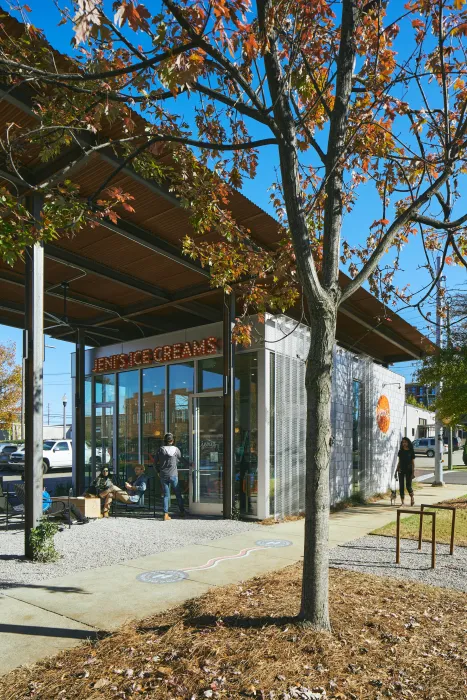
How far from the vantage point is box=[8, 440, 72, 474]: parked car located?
2902 cm

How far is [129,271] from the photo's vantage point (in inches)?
460

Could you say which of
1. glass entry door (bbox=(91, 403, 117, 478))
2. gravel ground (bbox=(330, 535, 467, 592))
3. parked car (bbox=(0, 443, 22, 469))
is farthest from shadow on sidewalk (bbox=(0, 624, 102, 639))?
parked car (bbox=(0, 443, 22, 469))

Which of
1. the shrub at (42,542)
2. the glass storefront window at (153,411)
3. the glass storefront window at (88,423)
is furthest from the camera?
the glass storefront window at (88,423)

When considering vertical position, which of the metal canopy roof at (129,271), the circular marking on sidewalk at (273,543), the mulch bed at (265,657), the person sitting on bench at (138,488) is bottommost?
the circular marking on sidewalk at (273,543)

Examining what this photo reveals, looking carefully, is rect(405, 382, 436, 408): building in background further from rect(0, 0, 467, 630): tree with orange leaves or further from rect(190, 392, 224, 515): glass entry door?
rect(0, 0, 467, 630): tree with orange leaves

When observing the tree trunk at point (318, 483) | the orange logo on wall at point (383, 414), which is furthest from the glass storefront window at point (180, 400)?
the tree trunk at point (318, 483)

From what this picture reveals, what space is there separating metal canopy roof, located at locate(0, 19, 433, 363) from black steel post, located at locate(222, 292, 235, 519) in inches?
30.5

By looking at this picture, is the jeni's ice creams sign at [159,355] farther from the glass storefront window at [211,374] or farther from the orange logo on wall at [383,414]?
the orange logo on wall at [383,414]

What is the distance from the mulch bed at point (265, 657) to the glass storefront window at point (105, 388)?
11.1 m

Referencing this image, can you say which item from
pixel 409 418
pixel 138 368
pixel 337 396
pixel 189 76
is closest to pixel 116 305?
pixel 138 368

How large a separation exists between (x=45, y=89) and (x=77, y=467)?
1193 centimetres

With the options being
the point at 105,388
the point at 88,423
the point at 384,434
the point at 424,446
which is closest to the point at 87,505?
the point at 105,388

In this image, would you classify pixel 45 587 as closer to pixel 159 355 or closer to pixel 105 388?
pixel 159 355

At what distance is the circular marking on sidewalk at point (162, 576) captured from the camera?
6.70m
